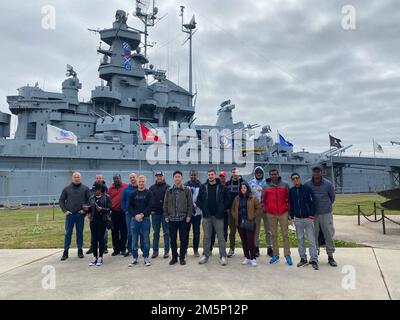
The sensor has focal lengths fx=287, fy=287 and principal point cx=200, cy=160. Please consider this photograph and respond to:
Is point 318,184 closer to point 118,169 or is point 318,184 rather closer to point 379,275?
point 379,275

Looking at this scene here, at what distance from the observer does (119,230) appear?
6.38 m

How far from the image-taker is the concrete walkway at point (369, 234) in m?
7.10

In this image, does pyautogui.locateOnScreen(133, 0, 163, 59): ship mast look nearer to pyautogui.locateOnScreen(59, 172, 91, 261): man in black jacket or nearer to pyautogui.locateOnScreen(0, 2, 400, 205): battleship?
pyautogui.locateOnScreen(0, 2, 400, 205): battleship

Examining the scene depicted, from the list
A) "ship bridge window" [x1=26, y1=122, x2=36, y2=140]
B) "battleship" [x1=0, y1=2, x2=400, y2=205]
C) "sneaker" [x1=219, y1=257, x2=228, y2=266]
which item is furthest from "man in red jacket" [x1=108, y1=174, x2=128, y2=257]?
"ship bridge window" [x1=26, y1=122, x2=36, y2=140]

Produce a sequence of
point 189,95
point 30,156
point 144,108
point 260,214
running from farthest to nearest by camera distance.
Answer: point 189,95, point 144,108, point 30,156, point 260,214

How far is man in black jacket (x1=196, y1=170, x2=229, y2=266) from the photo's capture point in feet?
18.0

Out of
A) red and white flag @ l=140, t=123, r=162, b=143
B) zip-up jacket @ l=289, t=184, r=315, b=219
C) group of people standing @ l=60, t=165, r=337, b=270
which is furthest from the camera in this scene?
red and white flag @ l=140, t=123, r=162, b=143

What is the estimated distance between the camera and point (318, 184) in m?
5.52

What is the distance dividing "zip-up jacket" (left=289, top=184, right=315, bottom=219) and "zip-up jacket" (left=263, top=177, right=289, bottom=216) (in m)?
0.16

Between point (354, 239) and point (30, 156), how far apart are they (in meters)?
25.7

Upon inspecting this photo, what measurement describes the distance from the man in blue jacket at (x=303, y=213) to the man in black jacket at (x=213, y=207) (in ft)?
4.26

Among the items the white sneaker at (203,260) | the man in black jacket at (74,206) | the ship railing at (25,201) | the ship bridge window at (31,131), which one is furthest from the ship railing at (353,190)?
the man in black jacket at (74,206)

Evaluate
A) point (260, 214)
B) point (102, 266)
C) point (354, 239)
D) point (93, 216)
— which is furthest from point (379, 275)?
point (93, 216)

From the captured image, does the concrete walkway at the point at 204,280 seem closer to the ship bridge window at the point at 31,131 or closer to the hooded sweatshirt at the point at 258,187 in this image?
the hooded sweatshirt at the point at 258,187
